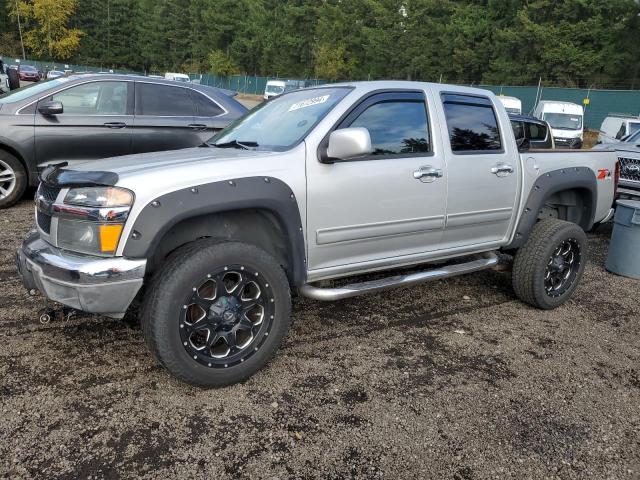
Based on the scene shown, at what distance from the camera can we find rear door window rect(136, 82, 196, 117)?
22.6 feet

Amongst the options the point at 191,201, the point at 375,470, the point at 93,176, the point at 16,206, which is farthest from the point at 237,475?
the point at 16,206

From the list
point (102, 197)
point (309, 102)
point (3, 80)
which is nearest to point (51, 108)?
point (309, 102)

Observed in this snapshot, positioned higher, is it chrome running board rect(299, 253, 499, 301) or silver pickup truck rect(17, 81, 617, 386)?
silver pickup truck rect(17, 81, 617, 386)

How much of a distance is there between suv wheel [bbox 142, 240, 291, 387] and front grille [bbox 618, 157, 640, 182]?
7003 mm

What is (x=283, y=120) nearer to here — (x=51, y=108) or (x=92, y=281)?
(x=92, y=281)

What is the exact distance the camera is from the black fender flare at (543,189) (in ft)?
14.4

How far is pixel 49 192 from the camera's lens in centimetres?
301

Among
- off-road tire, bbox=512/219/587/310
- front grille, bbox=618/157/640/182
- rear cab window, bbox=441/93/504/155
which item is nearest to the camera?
rear cab window, bbox=441/93/504/155

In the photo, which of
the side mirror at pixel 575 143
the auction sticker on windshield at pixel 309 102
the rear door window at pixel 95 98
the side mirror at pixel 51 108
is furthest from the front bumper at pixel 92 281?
the side mirror at pixel 575 143

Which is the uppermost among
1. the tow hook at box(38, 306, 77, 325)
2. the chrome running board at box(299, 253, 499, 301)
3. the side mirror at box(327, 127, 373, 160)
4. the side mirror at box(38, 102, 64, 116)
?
the side mirror at box(38, 102, 64, 116)

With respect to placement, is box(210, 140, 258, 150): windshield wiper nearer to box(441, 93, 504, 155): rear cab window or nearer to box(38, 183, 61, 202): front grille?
box(38, 183, 61, 202): front grille

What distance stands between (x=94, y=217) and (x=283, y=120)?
1.56m

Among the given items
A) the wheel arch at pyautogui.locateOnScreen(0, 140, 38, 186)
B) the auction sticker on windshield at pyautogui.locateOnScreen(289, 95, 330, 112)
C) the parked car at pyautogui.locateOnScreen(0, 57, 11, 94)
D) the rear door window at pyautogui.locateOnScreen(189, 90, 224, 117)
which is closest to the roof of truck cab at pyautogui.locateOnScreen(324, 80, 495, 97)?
the auction sticker on windshield at pyautogui.locateOnScreen(289, 95, 330, 112)

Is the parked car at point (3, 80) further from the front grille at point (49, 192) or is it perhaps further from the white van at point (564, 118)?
the white van at point (564, 118)
